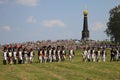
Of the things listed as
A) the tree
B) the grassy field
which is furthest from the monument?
the grassy field

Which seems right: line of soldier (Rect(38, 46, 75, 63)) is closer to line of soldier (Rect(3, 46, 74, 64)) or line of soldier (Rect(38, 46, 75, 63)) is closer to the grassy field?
line of soldier (Rect(3, 46, 74, 64))

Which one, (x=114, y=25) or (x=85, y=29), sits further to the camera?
(x=85, y=29)

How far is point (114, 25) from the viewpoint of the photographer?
100 m

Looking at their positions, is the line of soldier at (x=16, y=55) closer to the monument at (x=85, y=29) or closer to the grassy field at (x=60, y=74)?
the grassy field at (x=60, y=74)

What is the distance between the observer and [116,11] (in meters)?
103

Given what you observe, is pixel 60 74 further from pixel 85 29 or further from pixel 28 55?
pixel 85 29

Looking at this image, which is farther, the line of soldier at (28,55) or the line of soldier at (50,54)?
the line of soldier at (50,54)

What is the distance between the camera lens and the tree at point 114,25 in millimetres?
98812

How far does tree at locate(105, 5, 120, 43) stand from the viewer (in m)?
98.8

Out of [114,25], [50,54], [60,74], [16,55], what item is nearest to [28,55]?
[16,55]

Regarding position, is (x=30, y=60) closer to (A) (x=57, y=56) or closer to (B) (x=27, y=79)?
(A) (x=57, y=56)

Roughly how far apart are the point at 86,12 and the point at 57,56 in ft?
225

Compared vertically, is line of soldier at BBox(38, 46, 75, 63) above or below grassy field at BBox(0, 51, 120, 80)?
above

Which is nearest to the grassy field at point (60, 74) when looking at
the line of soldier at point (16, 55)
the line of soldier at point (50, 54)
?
the line of soldier at point (16, 55)
